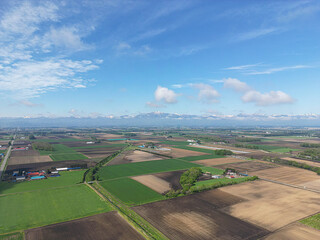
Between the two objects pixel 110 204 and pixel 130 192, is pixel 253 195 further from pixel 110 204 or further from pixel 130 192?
pixel 110 204

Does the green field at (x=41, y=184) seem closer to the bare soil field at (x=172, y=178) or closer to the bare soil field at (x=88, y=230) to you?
the bare soil field at (x=88, y=230)

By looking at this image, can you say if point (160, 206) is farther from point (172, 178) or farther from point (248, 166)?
point (248, 166)

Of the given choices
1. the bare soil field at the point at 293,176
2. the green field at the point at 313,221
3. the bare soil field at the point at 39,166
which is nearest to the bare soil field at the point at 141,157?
the bare soil field at the point at 39,166

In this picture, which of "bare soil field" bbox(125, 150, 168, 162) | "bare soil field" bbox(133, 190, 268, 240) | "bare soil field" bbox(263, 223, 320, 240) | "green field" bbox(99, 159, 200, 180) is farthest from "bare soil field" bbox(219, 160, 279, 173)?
"bare soil field" bbox(263, 223, 320, 240)

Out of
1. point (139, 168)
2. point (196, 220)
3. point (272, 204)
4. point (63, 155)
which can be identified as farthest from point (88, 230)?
point (63, 155)

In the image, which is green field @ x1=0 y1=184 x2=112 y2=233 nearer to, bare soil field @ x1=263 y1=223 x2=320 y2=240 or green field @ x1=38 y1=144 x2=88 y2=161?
bare soil field @ x1=263 y1=223 x2=320 y2=240

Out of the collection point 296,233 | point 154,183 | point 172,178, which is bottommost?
point 296,233

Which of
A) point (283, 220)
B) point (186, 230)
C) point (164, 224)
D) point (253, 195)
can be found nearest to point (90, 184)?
point (164, 224)
